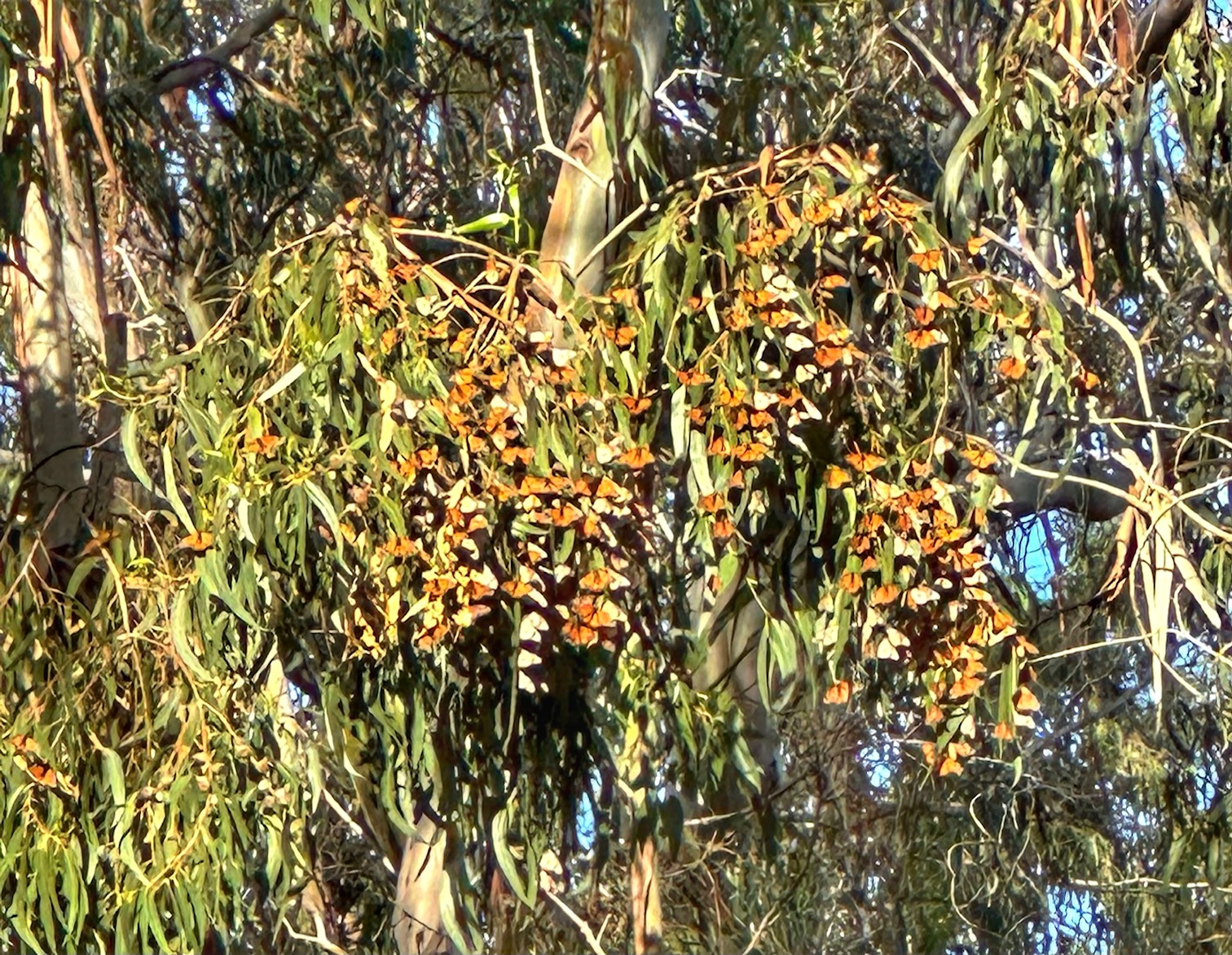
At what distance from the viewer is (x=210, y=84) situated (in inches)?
174

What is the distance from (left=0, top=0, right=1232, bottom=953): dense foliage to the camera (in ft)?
8.84

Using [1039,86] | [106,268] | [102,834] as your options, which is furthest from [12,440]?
[1039,86]

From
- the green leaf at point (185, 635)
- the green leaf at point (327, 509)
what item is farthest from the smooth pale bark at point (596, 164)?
the green leaf at point (327, 509)

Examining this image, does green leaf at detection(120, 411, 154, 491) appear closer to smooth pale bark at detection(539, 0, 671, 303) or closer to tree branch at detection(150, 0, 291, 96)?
smooth pale bark at detection(539, 0, 671, 303)

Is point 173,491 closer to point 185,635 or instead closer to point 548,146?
point 185,635

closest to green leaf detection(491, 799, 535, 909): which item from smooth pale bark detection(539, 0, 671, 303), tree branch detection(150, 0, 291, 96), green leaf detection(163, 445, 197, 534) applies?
green leaf detection(163, 445, 197, 534)

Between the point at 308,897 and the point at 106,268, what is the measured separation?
157 centimetres

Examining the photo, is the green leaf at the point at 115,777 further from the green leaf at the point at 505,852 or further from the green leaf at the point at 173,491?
the green leaf at the point at 505,852

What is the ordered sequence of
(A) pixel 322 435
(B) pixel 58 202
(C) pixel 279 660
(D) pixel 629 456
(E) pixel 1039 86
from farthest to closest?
(B) pixel 58 202, (E) pixel 1039 86, (C) pixel 279 660, (A) pixel 322 435, (D) pixel 629 456

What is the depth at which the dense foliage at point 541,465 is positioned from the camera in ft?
8.84

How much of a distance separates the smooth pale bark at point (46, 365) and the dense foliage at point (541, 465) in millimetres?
12

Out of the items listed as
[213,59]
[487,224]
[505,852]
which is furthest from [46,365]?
[505,852]

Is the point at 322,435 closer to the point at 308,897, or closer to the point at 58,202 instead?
the point at 58,202

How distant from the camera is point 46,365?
3.72m
